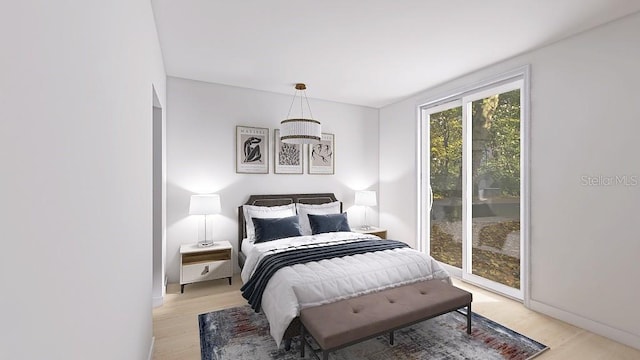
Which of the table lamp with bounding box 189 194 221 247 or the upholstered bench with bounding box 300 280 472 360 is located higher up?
the table lamp with bounding box 189 194 221 247

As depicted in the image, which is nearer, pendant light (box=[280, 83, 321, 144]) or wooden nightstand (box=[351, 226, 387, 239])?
pendant light (box=[280, 83, 321, 144])

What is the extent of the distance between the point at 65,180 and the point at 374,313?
1.96m

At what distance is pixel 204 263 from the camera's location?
3.44 m

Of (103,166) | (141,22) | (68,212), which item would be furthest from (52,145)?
(141,22)

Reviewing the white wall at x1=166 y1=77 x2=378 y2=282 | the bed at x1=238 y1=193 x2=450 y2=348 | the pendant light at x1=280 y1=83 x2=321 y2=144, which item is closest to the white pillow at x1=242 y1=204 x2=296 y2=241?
the bed at x1=238 y1=193 x2=450 y2=348

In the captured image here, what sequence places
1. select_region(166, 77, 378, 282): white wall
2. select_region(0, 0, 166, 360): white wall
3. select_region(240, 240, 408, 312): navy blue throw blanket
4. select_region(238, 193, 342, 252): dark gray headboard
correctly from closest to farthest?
select_region(0, 0, 166, 360): white wall → select_region(240, 240, 408, 312): navy blue throw blanket → select_region(166, 77, 378, 282): white wall → select_region(238, 193, 342, 252): dark gray headboard

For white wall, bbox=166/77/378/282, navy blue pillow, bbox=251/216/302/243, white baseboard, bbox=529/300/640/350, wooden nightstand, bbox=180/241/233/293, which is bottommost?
white baseboard, bbox=529/300/640/350

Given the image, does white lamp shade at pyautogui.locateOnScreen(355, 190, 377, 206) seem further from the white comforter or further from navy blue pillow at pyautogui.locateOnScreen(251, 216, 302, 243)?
the white comforter

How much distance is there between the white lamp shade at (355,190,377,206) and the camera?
4628 mm

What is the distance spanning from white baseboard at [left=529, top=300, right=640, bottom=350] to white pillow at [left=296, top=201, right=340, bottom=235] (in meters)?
2.62

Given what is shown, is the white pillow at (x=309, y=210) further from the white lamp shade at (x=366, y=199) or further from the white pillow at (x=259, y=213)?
the white lamp shade at (x=366, y=199)

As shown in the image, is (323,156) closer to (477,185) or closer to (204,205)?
(204,205)

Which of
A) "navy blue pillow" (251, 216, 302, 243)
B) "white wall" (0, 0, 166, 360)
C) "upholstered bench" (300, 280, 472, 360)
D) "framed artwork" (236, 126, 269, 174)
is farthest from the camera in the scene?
"framed artwork" (236, 126, 269, 174)

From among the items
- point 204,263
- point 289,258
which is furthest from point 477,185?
point 204,263
